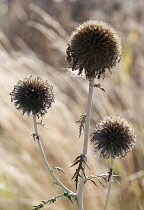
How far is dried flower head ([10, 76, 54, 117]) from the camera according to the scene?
158 centimetres

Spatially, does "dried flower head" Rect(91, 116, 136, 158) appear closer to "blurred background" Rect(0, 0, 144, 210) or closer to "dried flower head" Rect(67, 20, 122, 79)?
"dried flower head" Rect(67, 20, 122, 79)

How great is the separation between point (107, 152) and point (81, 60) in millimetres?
465

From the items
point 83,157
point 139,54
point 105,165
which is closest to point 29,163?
point 105,165

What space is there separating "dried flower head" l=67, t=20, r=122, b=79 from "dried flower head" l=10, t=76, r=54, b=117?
0.25 metres

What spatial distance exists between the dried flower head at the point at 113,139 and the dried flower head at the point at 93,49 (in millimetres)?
312

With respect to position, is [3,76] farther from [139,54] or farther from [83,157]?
[139,54]

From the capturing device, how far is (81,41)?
1.38 metres

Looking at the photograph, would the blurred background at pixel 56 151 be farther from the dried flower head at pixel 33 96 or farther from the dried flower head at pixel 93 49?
the dried flower head at pixel 93 49

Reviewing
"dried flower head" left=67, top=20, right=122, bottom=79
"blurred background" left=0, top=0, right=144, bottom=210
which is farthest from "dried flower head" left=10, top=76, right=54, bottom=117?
"blurred background" left=0, top=0, right=144, bottom=210

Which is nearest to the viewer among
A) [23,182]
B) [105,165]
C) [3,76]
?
[23,182]

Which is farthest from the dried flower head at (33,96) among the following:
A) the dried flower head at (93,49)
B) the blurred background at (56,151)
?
the blurred background at (56,151)

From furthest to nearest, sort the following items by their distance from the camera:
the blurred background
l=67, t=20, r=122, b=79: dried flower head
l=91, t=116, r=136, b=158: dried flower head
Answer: the blurred background < l=91, t=116, r=136, b=158: dried flower head < l=67, t=20, r=122, b=79: dried flower head

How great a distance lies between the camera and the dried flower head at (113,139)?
5.18 ft

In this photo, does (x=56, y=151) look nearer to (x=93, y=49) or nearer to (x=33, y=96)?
(x=33, y=96)
